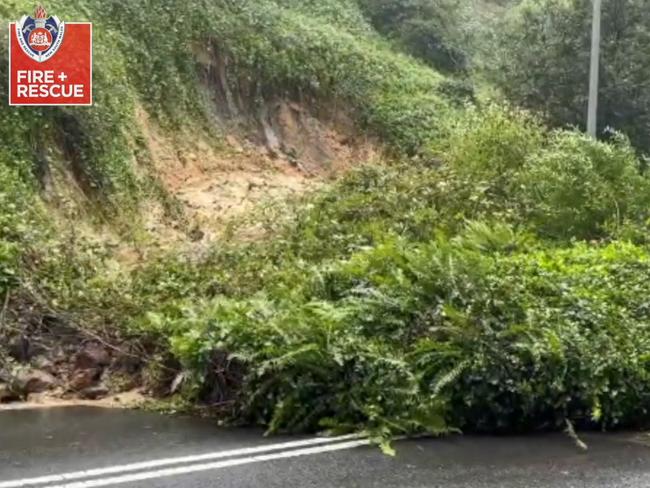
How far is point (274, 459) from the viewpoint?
7.17 metres

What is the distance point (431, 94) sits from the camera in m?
27.0

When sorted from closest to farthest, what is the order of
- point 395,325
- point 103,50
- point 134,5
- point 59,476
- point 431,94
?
point 59,476 < point 395,325 < point 103,50 < point 134,5 < point 431,94

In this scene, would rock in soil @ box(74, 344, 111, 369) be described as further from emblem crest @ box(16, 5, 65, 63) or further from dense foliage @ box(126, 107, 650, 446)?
emblem crest @ box(16, 5, 65, 63)

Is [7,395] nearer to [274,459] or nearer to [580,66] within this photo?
[274,459]

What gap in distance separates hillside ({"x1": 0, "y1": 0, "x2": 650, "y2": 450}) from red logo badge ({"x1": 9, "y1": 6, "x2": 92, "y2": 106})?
695mm

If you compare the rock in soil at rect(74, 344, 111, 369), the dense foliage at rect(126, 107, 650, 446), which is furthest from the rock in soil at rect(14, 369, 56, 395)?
the dense foliage at rect(126, 107, 650, 446)

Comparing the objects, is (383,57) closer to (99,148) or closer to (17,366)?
(99,148)

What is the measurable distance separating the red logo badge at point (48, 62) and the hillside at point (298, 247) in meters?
0.70

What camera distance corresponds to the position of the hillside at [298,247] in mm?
8188

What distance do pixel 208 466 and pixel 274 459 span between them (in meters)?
0.51

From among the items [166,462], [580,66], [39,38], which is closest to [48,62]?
[39,38]

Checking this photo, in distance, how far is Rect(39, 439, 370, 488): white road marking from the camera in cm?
641

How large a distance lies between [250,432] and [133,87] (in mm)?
12137

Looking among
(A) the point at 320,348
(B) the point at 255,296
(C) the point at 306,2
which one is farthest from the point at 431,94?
(A) the point at 320,348
